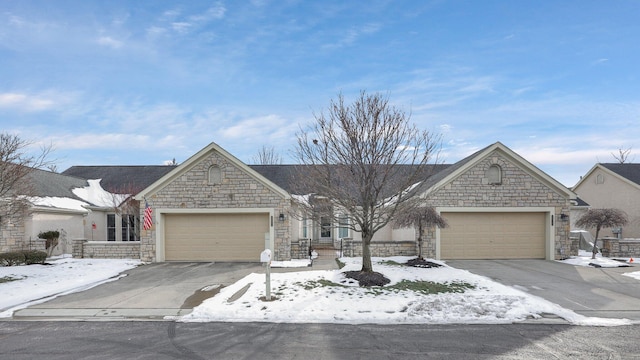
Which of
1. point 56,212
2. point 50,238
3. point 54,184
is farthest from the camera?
point 54,184

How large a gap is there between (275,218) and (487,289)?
894cm

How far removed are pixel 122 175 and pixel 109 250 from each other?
9.92m

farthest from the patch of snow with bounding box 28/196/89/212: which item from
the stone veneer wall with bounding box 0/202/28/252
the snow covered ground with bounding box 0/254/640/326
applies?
the snow covered ground with bounding box 0/254/640/326

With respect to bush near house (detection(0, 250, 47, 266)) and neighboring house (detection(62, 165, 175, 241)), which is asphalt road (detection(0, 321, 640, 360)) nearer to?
bush near house (detection(0, 250, 47, 266))

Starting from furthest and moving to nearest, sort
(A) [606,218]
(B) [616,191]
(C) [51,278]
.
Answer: (B) [616,191], (A) [606,218], (C) [51,278]

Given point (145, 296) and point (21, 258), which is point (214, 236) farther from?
point (21, 258)

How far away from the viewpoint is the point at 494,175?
16.6 m

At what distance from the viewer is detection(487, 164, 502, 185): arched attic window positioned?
16469 millimetres

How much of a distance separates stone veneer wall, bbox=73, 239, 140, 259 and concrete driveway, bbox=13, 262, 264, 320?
2849 mm

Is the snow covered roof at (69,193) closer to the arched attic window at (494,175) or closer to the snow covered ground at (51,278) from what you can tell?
the snow covered ground at (51,278)

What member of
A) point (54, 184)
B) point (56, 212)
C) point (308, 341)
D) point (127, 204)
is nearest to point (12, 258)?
point (56, 212)

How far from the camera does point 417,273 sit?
12.2 metres

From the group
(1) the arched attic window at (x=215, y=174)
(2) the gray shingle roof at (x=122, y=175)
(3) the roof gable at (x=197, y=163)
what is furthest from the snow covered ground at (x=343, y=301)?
(2) the gray shingle roof at (x=122, y=175)

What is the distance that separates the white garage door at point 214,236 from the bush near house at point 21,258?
17.1 ft
